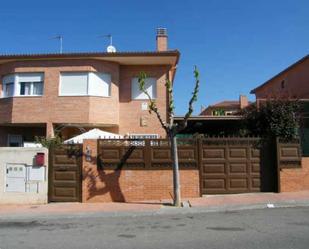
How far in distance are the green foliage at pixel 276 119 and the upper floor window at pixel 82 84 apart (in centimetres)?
815

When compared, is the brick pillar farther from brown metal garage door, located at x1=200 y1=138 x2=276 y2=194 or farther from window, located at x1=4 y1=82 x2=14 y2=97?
window, located at x1=4 y1=82 x2=14 y2=97

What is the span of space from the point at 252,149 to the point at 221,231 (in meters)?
7.07

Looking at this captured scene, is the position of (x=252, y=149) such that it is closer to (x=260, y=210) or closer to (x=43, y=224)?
(x=260, y=210)

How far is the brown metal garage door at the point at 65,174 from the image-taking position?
15328mm

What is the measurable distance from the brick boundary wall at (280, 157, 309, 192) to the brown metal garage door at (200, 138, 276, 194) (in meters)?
0.37

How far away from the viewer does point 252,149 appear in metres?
15.9

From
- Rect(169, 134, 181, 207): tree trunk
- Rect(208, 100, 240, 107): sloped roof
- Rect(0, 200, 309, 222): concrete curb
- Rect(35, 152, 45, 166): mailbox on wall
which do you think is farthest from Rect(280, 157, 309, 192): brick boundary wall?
Rect(208, 100, 240, 107): sloped roof

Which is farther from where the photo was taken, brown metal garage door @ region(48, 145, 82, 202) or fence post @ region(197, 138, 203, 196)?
fence post @ region(197, 138, 203, 196)

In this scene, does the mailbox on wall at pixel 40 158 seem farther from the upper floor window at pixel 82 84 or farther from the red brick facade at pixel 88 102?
the upper floor window at pixel 82 84

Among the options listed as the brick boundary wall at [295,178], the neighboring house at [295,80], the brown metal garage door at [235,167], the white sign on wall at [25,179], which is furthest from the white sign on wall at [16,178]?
the neighboring house at [295,80]

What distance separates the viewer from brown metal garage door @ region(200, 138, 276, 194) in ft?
51.5

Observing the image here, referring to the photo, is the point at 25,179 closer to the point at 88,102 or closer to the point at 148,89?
the point at 88,102

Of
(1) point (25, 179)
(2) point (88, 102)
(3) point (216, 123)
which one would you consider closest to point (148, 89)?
(2) point (88, 102)

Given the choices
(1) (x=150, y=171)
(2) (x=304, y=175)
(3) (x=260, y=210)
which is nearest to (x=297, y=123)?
(2) (x=304, y=175)
